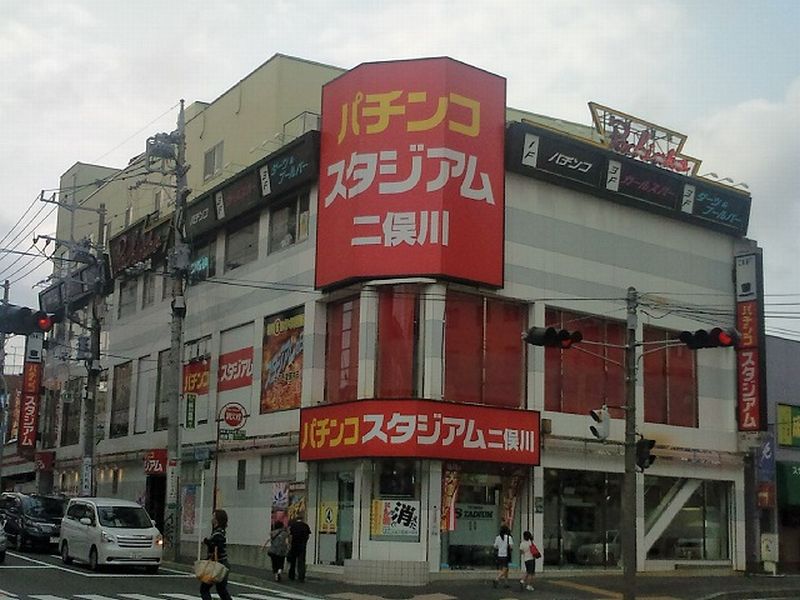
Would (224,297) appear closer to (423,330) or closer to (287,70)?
(287,70)

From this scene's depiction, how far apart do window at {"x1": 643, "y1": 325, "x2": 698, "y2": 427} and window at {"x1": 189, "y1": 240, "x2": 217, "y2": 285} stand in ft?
51.1

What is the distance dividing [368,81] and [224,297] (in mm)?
10967

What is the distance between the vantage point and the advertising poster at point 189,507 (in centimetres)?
3722

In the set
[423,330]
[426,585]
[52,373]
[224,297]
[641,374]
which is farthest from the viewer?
[52,373]

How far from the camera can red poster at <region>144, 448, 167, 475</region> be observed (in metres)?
39.1

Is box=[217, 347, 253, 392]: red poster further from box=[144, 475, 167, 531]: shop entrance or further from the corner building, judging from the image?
box=[144, 475, 167, 531]: shop entrance

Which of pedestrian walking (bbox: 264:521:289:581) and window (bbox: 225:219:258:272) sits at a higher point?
window (bbox: 225:219:258:272)

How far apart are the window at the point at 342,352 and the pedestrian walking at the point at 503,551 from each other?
559 cm

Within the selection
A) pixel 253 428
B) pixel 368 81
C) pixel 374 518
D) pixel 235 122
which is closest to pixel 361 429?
pixel 374 518

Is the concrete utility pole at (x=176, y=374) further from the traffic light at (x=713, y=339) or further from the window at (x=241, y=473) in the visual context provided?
the traffic light at (x=713, y=339)

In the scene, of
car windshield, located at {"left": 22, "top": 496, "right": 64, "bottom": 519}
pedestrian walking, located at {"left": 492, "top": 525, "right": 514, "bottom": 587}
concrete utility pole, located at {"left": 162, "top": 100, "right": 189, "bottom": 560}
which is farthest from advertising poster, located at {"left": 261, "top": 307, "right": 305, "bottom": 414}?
car windshield, located at {"left": 22, "top": 496, "right": 64, "bottom": 519}

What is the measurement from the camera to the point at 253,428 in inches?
1330

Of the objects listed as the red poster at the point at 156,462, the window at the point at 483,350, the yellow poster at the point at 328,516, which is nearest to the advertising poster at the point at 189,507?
the red poster at the point at 156,462

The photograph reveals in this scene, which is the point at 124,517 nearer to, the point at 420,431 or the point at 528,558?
the point at 420,431
